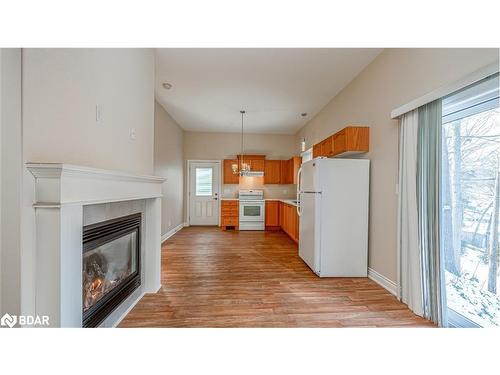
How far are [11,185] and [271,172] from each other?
5.73 meters

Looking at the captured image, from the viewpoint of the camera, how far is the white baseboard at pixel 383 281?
89.8 inches

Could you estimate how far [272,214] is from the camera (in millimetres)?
6020

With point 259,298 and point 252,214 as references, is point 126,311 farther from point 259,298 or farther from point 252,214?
point 252,214

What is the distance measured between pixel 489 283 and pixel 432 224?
→ 518 mm

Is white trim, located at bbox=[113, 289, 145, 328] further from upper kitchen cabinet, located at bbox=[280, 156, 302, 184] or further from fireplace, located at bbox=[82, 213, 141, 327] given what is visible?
upper kitchen cabinet, located at bbox=[280, 156, 302, 184]

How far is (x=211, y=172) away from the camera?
648 centimetres

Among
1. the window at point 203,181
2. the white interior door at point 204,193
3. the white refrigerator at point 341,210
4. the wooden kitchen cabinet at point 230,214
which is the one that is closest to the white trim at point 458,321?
the white refrigerator at point 341,210

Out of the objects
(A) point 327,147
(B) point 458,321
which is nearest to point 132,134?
(A) point 327,147

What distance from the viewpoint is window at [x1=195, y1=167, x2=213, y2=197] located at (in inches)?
254
